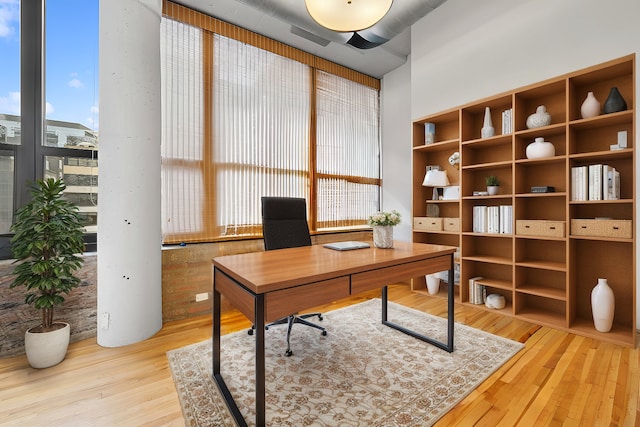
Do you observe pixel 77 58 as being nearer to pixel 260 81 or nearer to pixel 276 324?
pixel 260 81

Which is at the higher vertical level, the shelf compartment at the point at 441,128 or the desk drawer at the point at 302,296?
the shelf compartment at the point at 441,128

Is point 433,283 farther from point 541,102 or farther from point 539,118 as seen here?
point 541,102

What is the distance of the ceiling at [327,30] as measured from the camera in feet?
8.96

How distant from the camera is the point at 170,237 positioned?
3053mm

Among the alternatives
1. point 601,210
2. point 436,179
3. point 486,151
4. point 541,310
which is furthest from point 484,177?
point 541,310

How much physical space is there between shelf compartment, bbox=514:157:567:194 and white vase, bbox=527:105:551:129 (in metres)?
0.35

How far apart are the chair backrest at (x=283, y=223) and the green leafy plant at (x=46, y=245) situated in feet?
4.72

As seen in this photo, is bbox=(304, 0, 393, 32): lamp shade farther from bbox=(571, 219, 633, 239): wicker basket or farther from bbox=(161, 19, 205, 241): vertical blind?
bbox=(571, 219, 633, 239): wicker basket

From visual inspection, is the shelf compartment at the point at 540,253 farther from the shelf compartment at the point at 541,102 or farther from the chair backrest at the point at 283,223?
the chair backrest at the point at 283,223

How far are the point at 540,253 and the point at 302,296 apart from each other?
9.36ft

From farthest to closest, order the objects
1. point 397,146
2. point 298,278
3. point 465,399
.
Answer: point 397,146 < point 465,399 < point 298,278

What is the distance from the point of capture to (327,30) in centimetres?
298

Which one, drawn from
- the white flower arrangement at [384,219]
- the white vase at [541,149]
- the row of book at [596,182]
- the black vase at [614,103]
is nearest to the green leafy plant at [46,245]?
the white flower arrangement at [384,219]

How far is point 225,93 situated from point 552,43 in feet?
11.1
